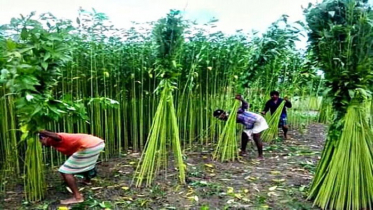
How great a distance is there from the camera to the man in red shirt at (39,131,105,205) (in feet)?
11.6

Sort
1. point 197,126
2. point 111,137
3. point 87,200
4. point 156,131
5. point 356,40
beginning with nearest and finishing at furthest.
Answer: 1. point 356,40
2. point 87,200
3. point 156,131
4. point 111,137
5. point 197,126

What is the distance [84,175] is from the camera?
13.7 ft

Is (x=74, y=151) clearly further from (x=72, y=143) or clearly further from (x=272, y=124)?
(x=272, y=124)

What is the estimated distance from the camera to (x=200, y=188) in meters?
3.96

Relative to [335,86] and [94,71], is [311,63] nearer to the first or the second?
[335,86]

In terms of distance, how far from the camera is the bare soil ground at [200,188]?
141 inches

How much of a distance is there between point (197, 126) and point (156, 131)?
2.17 meters

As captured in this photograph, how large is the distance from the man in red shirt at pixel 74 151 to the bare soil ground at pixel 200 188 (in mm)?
213

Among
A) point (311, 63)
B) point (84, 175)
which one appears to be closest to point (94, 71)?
point (84, 175)

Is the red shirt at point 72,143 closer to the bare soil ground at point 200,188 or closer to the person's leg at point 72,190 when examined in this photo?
the person's leg at point 72,190

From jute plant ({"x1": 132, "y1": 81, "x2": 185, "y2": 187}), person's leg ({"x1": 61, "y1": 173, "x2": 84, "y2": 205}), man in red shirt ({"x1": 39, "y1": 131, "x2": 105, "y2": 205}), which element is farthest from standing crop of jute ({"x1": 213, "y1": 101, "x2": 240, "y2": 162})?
person's leg ({"x1": 61, "y1": 173, "x2": 84, "y2": 205})

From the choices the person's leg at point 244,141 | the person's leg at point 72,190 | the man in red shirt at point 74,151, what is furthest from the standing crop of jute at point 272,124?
the person's leg at point 72,190

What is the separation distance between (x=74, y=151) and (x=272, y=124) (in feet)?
12.7

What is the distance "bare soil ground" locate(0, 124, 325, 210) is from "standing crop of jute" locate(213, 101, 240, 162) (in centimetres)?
14
